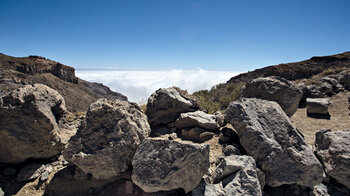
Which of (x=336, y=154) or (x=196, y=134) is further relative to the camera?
(x=196, y=134)

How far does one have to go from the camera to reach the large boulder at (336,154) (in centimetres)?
331

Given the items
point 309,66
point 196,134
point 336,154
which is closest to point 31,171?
point 196,134

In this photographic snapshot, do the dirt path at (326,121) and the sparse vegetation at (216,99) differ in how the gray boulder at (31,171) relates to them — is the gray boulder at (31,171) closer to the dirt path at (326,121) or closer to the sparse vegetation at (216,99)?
the sparse vegetation at (216,99)

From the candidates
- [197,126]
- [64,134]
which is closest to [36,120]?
[64,134]

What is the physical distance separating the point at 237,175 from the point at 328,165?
216 cm

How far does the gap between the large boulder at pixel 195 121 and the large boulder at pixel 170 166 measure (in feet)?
6.51

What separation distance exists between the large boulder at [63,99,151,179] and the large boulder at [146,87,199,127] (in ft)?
4.59

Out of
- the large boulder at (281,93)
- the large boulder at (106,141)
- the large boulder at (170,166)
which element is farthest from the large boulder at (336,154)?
the large boulder at (106,141)

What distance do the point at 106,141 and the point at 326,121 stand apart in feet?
27.0

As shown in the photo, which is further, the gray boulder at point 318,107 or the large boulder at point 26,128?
the gray boulder at point 318,107

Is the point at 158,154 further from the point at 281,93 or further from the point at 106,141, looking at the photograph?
the point at 281,93

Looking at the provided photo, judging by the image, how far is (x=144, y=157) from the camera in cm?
308

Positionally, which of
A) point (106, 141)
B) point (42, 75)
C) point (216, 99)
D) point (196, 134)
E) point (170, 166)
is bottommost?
point (42, 75)

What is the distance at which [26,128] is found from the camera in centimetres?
407
